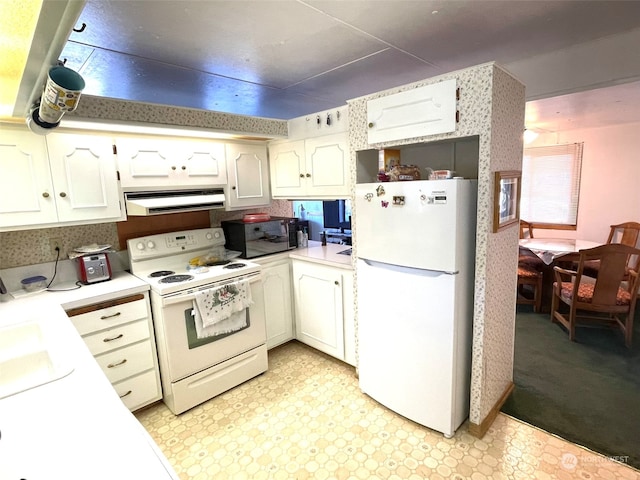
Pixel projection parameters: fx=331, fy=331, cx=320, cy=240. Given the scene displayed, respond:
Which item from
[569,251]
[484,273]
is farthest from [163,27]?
[569,251]

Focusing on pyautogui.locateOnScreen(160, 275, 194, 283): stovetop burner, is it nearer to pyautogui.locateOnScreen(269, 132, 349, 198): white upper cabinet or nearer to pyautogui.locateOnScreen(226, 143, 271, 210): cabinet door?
pyautogui.locateOnScreen(226, 143, 271, 210): cabinet door

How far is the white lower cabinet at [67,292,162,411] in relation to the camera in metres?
2.06

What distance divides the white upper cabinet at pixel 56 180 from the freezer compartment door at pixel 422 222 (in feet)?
5.74

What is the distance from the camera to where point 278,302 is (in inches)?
120

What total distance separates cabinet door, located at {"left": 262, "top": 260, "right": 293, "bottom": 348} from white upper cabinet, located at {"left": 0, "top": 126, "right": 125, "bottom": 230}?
1.24 metres

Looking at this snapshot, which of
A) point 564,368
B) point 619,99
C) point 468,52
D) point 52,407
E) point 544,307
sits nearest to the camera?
point 52,407

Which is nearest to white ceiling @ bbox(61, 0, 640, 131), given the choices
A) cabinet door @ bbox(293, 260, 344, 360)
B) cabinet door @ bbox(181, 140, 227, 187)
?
cabinet door @ bbox(181, 140, 227, 187)

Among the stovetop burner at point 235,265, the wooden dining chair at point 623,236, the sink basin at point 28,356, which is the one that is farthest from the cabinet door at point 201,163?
the wooden dining chair at point 623,236

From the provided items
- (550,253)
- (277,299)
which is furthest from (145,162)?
(550,253)

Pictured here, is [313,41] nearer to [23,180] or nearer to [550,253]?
[23,180]

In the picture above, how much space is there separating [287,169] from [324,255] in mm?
851

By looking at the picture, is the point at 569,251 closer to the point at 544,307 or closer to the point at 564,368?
the point at 544,307

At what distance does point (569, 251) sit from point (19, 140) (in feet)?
15.6

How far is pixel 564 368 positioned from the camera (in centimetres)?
274
